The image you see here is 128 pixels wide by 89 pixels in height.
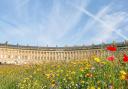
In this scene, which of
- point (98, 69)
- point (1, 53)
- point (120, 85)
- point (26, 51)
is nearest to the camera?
point (120, 85)

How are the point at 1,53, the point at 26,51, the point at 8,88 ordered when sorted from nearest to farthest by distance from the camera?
the point at 8,88 → the point at 1,53 → the point at 26,51

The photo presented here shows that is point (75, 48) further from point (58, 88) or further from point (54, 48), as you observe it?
point (58, 88)

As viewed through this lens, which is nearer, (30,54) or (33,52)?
(30,54)

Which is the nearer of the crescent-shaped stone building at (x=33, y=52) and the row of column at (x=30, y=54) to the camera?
the row of column at (x=30, y=54)

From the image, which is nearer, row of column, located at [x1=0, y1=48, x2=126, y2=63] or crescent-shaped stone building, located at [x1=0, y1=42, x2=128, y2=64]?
row of column, located at [x1=0, y1=48, x2=126, y2=63]

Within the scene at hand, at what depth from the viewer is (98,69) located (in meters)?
8.86

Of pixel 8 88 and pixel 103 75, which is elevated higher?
pixel 103 75

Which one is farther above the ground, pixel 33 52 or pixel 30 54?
pixel 33 52

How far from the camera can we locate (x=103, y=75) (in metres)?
8.29

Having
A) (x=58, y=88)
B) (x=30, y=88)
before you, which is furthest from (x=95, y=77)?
(x=30, y=88)

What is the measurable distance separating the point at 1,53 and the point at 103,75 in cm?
15949

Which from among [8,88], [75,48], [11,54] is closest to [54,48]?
[75,48]

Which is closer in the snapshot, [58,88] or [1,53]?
[58,88]

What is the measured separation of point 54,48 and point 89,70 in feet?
574
